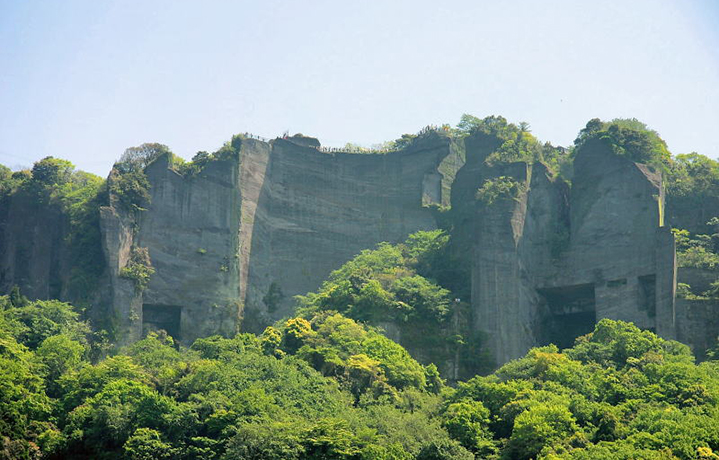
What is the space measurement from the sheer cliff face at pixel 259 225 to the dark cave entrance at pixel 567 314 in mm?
7800

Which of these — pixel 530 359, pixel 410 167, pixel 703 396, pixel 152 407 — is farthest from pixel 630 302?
pixel 152 407

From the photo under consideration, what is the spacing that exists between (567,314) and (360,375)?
13165mm

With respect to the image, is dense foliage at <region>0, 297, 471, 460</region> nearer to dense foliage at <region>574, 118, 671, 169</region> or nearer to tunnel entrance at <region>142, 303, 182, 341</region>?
tunnel entrance at <region>142, 303, 182, 341</region>

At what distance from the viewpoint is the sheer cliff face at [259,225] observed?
54.6 m

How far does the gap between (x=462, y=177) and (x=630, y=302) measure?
11.2 metres

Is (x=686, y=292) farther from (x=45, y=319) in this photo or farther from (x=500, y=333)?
(x=45, y=319)

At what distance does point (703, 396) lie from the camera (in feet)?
136

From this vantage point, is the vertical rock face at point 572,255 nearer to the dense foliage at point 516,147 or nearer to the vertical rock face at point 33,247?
the dense foliage at point 516,147

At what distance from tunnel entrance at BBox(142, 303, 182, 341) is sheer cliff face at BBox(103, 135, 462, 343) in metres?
0.05

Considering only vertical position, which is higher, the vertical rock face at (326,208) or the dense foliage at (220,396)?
the vertical rock face at (326,208)

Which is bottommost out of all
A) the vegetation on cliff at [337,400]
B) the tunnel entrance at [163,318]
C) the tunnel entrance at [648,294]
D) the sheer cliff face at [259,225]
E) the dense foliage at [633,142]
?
the vegetation on cliff at [337,400]

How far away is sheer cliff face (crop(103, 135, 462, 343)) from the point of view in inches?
2149

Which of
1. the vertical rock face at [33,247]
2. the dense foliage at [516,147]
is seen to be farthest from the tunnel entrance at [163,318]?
the dense foliage at [516,147]

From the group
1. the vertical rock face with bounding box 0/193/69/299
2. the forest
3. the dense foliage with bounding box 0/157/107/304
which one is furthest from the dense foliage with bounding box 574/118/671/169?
the vertical rock face with bounding box 0/193/69/299
